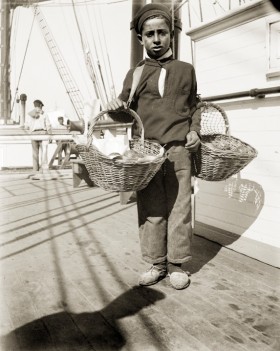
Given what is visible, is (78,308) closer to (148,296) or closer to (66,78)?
(148,296)

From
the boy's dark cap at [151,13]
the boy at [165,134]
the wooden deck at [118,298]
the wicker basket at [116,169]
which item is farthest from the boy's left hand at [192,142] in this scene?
the wooden deck at [118,298]

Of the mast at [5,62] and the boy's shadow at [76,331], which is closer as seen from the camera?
the boy's shadow at [76,331]

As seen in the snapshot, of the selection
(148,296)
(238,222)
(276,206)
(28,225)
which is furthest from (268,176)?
(28,225)

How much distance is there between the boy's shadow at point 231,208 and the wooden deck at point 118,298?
0.08ft

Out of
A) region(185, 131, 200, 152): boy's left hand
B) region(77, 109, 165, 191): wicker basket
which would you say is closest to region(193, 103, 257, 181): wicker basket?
region(185, 131, 200, 152): boy's left hand

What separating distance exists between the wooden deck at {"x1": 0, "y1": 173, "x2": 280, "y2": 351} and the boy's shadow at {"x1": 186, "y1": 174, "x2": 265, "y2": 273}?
0.02m

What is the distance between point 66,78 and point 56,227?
2317 cm

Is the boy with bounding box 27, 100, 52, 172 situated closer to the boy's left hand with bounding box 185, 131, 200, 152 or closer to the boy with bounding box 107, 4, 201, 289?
the boy with bounding box 107, 4, 201, 289

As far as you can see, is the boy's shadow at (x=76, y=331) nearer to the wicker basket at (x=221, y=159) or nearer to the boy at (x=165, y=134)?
the boy at (x=165, y=134)

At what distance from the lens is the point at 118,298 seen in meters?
1.97

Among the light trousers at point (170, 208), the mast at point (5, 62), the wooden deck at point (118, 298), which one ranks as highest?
the mast at point (5, 62)

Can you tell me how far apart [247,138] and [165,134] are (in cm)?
92

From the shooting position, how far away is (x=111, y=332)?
1.59m

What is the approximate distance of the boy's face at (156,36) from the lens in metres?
2.09
